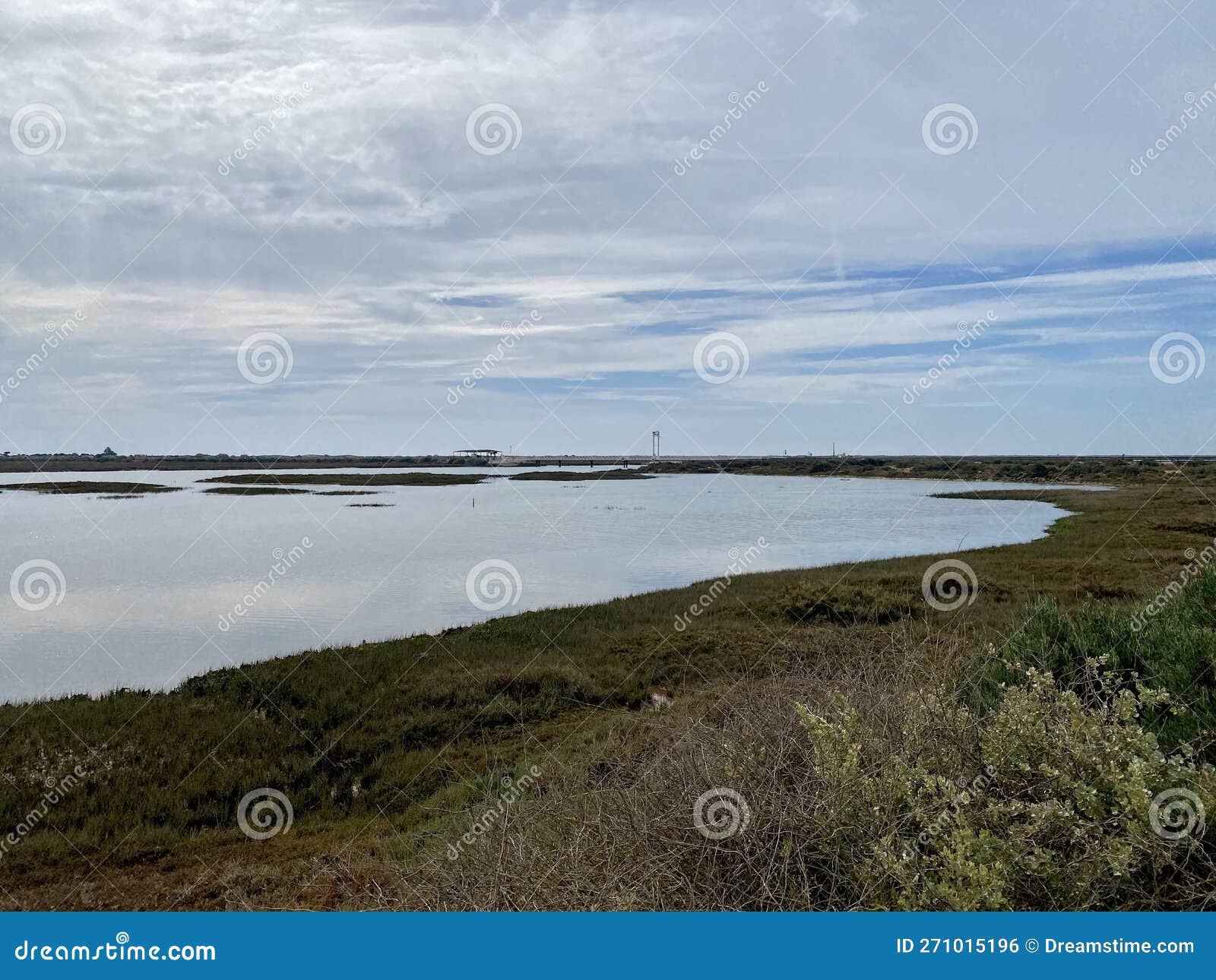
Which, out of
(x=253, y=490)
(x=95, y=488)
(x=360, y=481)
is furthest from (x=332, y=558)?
(x=360, y=481)

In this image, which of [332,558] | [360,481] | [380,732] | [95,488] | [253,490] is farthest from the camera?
[360,481]

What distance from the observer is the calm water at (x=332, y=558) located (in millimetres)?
19391

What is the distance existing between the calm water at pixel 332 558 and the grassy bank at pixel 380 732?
2.96 m

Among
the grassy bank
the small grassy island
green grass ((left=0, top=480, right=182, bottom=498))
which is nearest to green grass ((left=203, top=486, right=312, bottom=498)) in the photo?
green grass ((left=0, top=480, right=182, bottom=498))

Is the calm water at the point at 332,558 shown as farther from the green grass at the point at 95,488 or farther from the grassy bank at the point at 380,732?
the green grass at the point at 95,488

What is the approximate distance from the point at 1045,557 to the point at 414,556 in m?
27.4

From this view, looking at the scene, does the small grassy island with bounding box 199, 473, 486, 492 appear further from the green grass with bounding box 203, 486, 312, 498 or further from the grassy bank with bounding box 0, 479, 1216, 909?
the grassy bank with bounding box 0, 479, 1216, 909

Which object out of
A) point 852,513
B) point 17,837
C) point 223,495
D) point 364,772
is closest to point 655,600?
point 364,772

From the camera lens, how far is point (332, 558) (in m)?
33.3

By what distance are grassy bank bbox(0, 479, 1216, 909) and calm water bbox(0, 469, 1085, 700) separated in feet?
9.70

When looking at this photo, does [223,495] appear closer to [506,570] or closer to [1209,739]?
[506,570]

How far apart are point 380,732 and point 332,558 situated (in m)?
21.7

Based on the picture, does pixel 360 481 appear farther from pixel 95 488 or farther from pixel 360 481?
pixel 95 488

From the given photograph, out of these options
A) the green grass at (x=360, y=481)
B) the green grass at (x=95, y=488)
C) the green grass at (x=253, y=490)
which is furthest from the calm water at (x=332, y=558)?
the green grass at (x=360, y=481)
